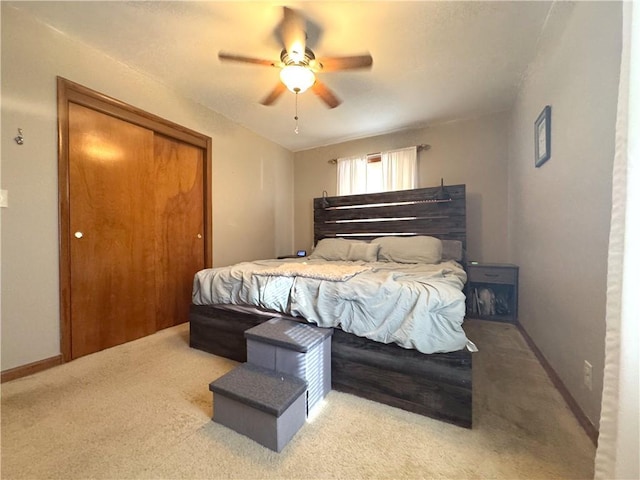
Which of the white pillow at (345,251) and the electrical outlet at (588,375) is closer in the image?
the electrical outlet at (588,375)

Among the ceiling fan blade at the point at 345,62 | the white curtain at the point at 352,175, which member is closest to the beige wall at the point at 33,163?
the ceiling fan blade at the point at 345,62

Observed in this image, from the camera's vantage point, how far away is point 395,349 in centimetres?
140

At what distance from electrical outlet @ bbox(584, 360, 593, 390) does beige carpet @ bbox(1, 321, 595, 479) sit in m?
0.22

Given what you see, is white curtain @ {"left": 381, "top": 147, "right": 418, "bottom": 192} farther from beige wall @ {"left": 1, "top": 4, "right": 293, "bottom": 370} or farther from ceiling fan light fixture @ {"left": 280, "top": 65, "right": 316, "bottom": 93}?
beige wall @ {"left": 1, "top": 4, "right": 293, "bottom": 370}

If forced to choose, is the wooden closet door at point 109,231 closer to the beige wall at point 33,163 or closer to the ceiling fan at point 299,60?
the beige wall at point 33,163

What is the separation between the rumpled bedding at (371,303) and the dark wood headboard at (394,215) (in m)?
1.55

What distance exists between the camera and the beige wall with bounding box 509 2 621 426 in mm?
1135

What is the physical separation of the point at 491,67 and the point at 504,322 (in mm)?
2584

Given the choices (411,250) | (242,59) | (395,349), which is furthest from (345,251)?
(242,59)

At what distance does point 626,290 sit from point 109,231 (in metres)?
3.16

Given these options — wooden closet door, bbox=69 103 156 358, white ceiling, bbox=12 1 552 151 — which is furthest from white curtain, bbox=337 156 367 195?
wooden closet door, bbox=69 103 156 358

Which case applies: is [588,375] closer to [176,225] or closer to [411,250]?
[411,250]

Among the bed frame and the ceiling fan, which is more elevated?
the ceiling fan

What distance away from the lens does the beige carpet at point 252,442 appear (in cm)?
103
